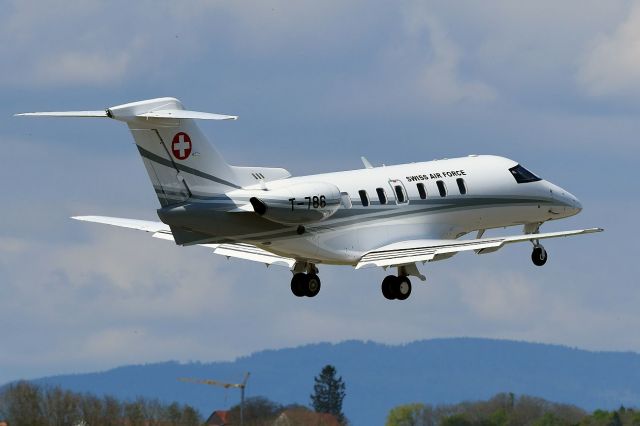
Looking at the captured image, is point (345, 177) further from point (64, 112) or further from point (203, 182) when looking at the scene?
point (64, 112)

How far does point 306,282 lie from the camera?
186ft

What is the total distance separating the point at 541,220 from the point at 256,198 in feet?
48.4

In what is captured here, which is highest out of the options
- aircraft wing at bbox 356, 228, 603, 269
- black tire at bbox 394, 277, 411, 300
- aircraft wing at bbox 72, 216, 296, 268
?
aircraft wing at bbox 72, 216, 296, 268

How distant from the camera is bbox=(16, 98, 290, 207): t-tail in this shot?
5091 cm

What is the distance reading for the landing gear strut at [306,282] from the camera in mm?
56594

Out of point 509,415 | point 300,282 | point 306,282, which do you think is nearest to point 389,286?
point 306,282

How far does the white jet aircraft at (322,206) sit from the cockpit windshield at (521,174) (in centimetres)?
5

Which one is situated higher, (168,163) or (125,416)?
(168,163)

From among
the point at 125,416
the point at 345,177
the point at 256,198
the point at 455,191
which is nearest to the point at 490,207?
the point at 455,191

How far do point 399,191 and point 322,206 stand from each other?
4.29 metres

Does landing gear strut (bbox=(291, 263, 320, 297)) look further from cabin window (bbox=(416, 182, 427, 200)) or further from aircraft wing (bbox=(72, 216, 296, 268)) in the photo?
cabin window (bbox=(416, 182, 427, 200))

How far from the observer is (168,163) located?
51750mm

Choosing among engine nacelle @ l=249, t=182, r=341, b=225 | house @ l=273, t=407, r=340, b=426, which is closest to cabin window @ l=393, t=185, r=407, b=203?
engine nacelle @ l=249, t=182, r=341, b=225

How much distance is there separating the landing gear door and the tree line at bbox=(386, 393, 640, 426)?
889 inches
